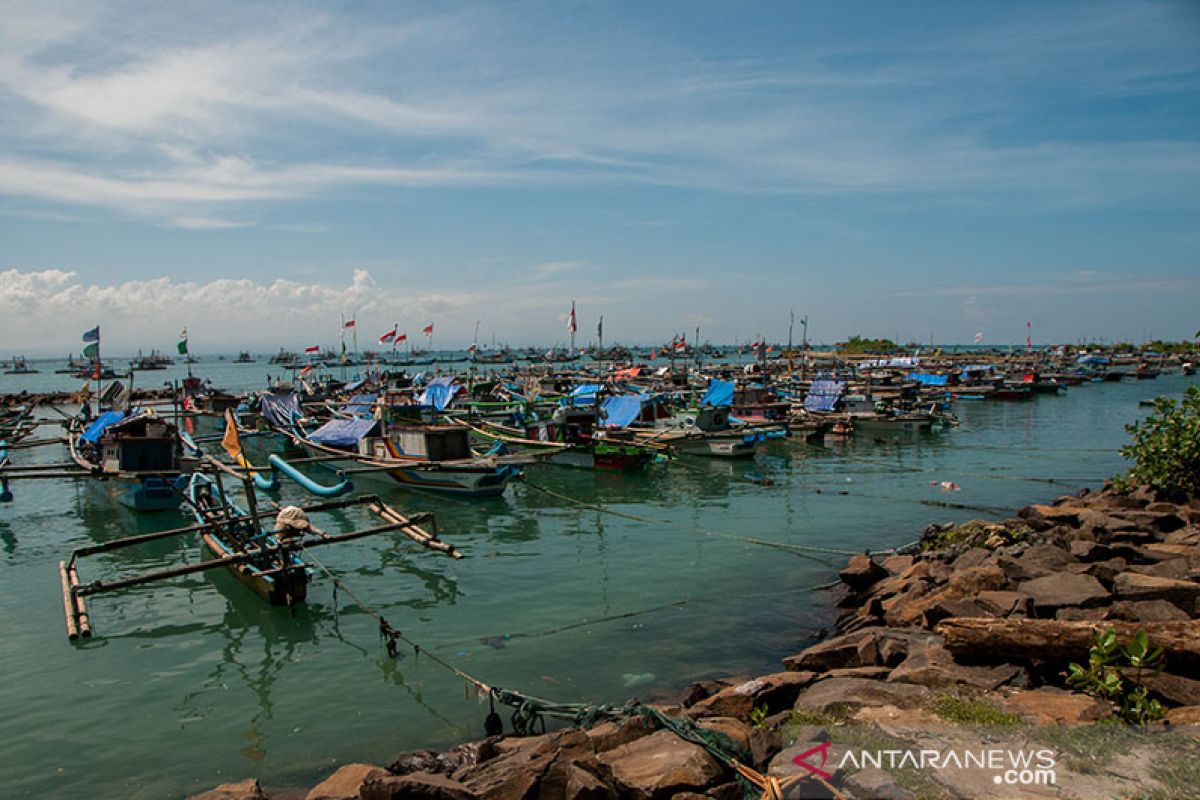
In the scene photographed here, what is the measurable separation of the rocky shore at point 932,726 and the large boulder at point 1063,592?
3cm

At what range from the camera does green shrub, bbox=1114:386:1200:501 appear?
1970 cm

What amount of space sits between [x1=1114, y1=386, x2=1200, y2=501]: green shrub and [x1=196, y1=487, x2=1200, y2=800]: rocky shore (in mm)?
6712

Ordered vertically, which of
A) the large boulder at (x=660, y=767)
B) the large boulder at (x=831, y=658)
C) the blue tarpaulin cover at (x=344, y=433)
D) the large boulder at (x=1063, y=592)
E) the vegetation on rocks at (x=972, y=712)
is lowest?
the large boulder at (x=831, y=658)

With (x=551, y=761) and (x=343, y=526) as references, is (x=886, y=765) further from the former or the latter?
(x=343, y=526)

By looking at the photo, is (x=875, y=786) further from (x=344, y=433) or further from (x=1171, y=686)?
(x=344, y=433)

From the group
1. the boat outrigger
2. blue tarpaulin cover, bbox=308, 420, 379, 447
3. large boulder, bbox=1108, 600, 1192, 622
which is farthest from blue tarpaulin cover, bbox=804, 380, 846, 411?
large boulder, bbox=1108, 600, 1192, 622

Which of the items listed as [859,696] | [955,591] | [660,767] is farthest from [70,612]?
[955,591]

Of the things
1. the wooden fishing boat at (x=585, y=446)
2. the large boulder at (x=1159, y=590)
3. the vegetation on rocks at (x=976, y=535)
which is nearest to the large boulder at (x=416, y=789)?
the large boulder at (x=1159, y=590)

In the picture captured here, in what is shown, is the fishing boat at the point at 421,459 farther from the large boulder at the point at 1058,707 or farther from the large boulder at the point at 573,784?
the large boulder at the point at 1058,707

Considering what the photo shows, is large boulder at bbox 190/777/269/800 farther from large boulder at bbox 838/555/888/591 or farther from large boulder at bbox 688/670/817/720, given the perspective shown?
large boulder at bbox 838/555/888/591

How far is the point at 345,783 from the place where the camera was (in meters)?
9.93

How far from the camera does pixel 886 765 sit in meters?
7.79


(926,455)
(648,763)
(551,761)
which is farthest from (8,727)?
(926,455)

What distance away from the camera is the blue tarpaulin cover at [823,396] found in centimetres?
5362
